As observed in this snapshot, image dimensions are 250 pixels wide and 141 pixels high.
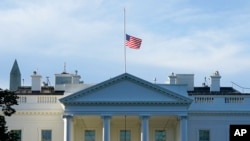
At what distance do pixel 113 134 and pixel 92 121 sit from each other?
209cm

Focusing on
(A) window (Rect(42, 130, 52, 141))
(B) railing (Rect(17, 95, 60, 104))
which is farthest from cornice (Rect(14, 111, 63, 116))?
(A) window (Rect(42, 130, 52, 141))

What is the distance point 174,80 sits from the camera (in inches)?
3086

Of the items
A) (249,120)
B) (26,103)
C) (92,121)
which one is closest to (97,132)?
(92,121)

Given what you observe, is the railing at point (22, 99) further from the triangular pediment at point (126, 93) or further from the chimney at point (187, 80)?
the chimney at point (187, 80)

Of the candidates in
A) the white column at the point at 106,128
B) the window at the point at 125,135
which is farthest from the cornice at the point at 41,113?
the window at the point at 125,135

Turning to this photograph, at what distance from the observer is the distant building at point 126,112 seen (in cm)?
6988

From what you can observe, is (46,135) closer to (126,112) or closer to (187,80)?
(126,112)

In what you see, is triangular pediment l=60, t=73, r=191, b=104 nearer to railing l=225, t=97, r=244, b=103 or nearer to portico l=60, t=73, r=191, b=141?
portico l=60, t=73, r=191, b=141

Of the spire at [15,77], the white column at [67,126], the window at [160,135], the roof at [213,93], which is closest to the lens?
the white column at [67,126]

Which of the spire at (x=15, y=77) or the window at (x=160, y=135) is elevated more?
the spire at (x=15, y=77)

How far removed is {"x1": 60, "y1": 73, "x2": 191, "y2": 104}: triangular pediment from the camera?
6975 cm

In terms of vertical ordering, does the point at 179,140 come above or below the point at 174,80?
below

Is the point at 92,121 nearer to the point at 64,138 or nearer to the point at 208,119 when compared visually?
the point at 64,138

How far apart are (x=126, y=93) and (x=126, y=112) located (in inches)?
54.6
